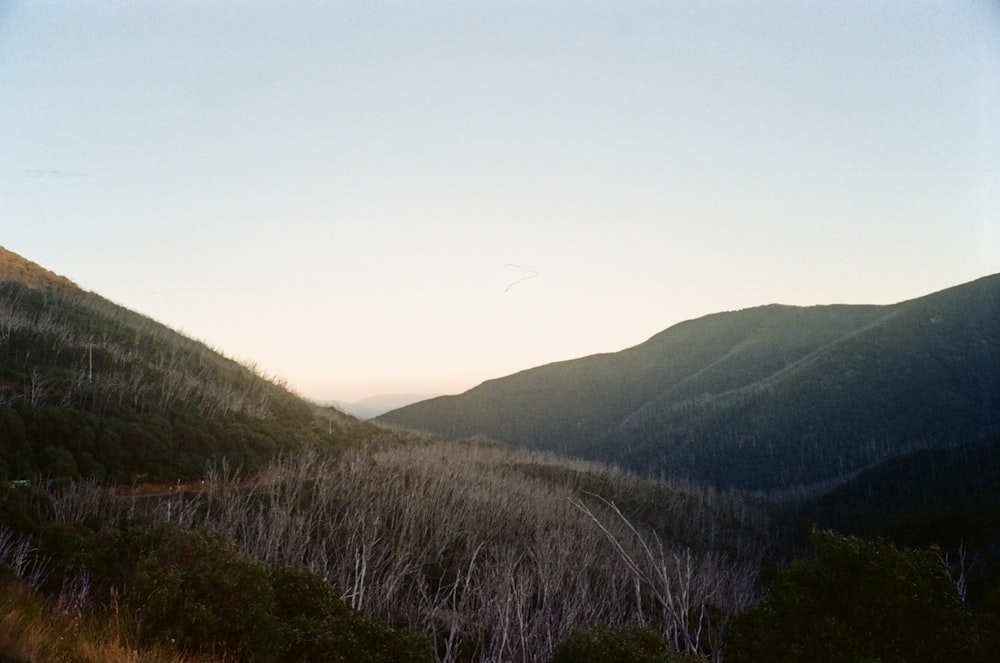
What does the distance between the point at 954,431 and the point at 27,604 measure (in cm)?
6935

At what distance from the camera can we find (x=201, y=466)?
1759 cm

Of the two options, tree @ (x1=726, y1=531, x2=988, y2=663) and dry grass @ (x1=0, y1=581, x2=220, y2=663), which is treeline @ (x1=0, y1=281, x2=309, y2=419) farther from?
tree @ (x1=726, y1=531, x2=988, y2=663)

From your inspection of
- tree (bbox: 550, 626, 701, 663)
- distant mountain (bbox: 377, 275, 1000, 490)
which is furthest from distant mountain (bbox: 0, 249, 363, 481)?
distant mountain (bbox: 377, 275, 1000, 490)

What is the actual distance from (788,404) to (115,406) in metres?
66.6

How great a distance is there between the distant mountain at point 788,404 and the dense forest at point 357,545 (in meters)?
18.1

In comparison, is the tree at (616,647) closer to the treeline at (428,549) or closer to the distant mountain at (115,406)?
the treeline at (428,549)

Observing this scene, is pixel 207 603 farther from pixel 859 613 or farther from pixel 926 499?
pixel 926 499

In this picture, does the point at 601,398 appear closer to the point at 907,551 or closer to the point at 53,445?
the point at 53,445

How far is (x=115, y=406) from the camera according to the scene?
1805 cm

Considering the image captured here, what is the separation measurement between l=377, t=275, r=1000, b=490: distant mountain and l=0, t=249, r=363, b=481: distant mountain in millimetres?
47938

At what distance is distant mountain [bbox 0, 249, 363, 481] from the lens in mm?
14922

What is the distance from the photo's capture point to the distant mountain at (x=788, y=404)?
63.6 m

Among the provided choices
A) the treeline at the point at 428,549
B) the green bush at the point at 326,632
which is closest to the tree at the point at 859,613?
the treeline at the point at 428,549

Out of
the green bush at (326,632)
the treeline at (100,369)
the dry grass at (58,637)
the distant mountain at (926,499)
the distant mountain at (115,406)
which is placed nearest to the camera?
the dry grass at (58,637)
